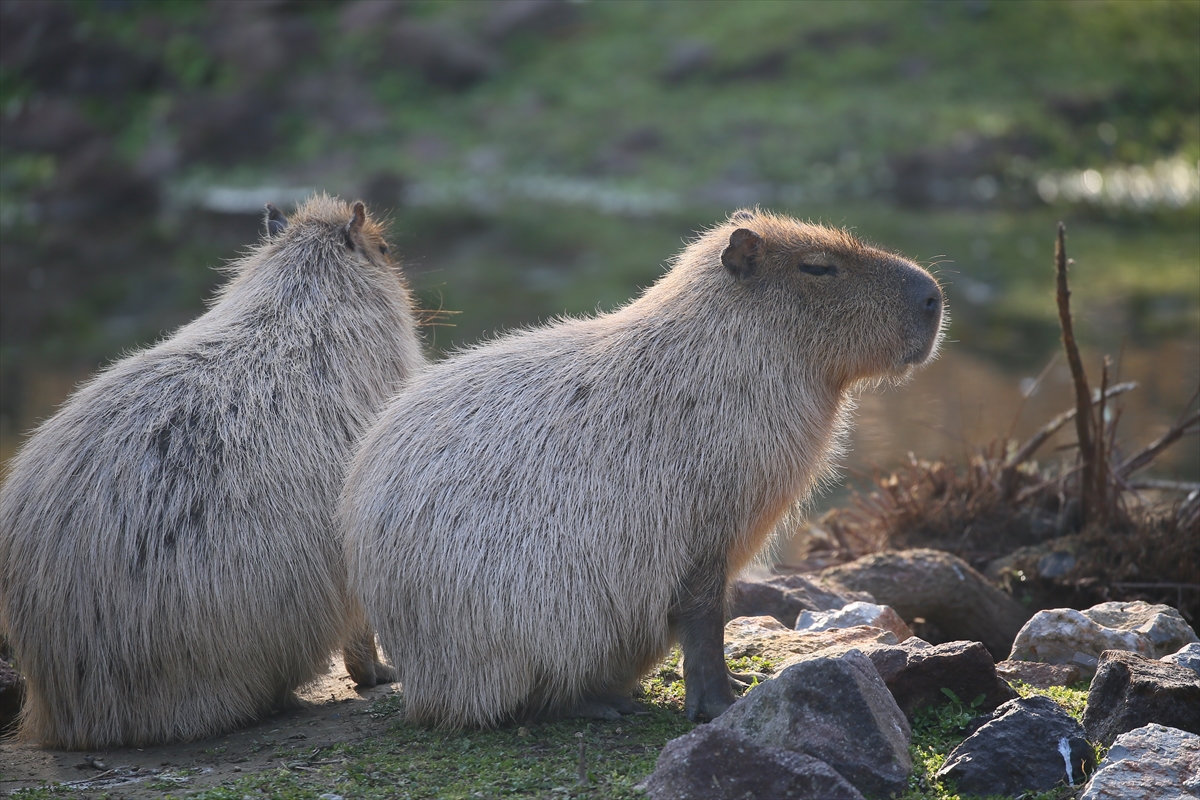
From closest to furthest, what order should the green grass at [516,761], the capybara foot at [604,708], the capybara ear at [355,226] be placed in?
the green grass at [516,761]
the capybara foot at [604,708]
the capybara ear at [355,226]

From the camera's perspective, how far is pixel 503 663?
3.71 metres

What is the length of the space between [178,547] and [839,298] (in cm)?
226

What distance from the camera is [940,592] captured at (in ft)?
16.6

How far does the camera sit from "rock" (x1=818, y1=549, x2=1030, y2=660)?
5.06 meters

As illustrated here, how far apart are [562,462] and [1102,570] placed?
283 centimetres

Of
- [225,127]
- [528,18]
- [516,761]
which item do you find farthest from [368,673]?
[528,18]

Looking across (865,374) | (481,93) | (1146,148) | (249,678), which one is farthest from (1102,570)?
(481,93)

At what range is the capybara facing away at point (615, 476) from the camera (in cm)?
370

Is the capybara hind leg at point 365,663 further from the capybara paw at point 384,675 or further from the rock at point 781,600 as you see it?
the rock at point 781,600

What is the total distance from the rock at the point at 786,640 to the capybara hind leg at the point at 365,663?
4.08ft

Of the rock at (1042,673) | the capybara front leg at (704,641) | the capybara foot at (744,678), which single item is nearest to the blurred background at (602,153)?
the rock at (1042,673)

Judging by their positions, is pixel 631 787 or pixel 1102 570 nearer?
pixel 631 787

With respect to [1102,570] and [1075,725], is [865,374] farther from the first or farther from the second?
[1102,570]

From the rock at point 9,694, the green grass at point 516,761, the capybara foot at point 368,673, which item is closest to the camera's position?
the green grass at point 516,761
